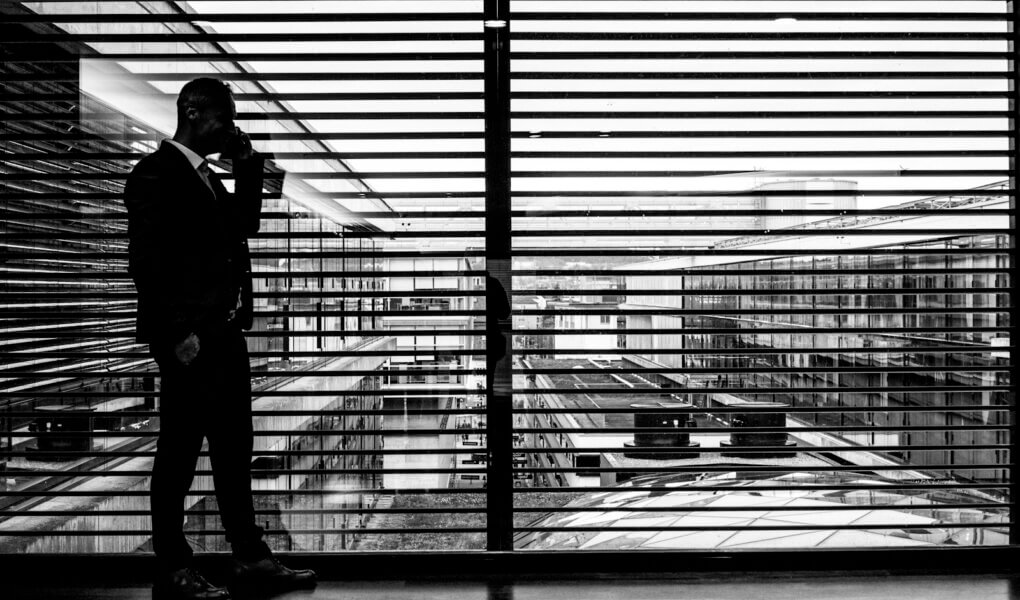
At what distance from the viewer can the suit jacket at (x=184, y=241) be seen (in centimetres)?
232

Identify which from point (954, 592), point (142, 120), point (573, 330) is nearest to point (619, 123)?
point (573, 330)

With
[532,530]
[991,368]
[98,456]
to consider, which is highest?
[991,368]

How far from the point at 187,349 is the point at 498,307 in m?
1.34

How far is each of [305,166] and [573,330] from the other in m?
1.52

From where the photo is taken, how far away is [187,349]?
2389 millimetres

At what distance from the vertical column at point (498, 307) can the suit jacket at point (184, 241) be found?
1.05 metres

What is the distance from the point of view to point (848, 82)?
3119 mm

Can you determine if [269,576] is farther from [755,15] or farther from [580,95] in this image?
[755,15]

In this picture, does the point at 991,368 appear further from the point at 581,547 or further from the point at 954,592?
the point at 581,547

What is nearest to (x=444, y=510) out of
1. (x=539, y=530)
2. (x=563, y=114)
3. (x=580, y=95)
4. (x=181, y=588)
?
(x=539, y=530)

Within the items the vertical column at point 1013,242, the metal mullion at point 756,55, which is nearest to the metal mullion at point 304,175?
the metal mullion at point 756,55

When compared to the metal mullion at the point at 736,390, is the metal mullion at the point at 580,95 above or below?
above

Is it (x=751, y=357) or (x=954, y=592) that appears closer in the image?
(x=954, y=592)

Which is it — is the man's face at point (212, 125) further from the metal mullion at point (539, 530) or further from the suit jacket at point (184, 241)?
the metal mullion at point (539, 530)
